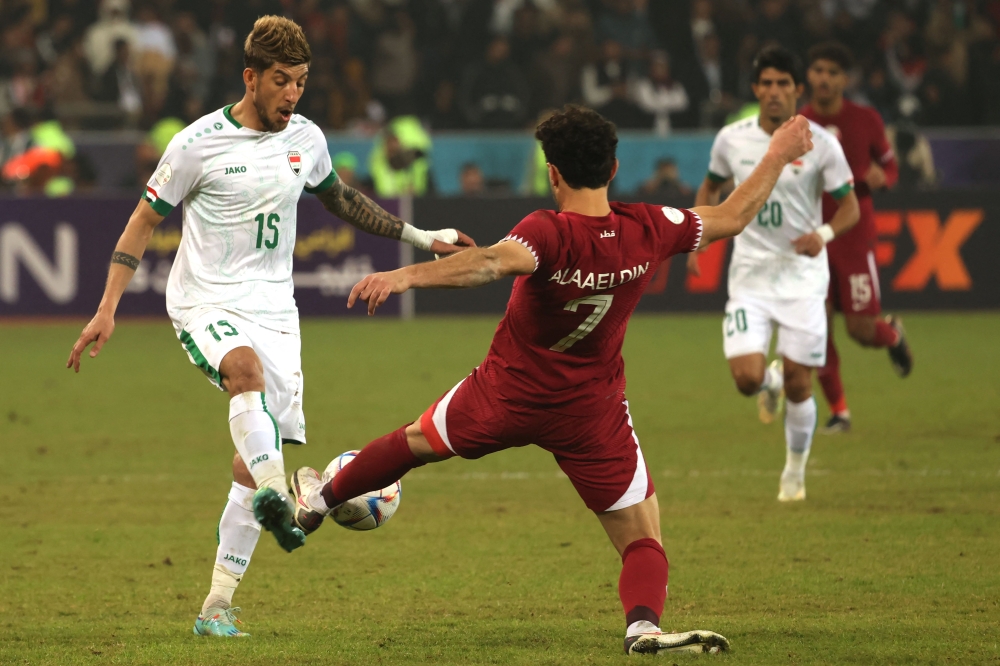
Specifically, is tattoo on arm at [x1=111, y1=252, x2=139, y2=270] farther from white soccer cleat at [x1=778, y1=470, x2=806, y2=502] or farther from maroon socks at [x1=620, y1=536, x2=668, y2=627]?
white soccer cleat at [x1=778, y1=470, x2=806, y2=502]

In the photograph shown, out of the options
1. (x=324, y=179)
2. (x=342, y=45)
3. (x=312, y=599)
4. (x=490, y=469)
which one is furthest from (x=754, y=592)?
(x=342, y=45)

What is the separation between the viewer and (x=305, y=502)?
5.43 metres

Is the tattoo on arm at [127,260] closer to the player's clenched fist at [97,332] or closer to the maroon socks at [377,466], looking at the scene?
the player's clenched fist at [97,332]

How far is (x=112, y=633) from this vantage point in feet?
17.9

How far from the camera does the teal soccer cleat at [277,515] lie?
470 centimetres

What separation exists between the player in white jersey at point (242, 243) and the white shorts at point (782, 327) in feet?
10.1

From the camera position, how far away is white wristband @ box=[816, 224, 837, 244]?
809 cm

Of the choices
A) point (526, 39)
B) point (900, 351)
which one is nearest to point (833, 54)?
point (900, 351)

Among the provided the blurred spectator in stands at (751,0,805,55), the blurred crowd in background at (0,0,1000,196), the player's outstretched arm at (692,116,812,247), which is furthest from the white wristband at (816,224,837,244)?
the blurred spectator in stands at (751,0,805,55)

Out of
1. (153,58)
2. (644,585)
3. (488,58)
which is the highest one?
(488,58)

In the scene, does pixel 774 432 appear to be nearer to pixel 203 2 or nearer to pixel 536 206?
→ pixel 536 206

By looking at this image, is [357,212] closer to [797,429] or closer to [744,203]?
[744,203]

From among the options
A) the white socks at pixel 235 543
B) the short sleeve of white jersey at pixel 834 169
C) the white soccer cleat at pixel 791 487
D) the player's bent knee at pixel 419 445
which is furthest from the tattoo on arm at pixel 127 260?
the short sleeve of white jersey at pixel 834 169

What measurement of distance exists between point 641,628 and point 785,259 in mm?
3998
